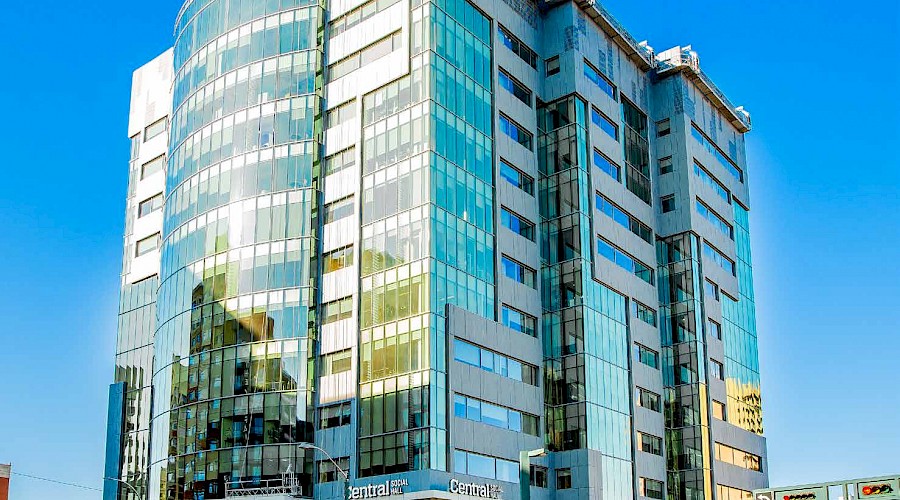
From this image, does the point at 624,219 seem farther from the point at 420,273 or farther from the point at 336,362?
the point at 336,362

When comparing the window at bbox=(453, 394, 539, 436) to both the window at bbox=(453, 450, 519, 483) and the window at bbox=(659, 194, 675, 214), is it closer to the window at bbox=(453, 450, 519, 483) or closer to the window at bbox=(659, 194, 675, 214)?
the window at bbox=(453, 450, 519, 483)

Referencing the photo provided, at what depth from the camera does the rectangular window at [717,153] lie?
4144 inches

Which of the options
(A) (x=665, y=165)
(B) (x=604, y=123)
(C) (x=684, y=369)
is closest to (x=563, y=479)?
(C) (x=684, y=369)

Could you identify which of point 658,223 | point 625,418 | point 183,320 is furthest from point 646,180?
point 183,320

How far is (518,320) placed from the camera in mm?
82250

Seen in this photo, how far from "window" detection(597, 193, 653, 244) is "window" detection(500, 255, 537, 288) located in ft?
Result: 31.1

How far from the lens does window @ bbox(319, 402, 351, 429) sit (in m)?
76.1

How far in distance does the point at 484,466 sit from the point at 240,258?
909 inches

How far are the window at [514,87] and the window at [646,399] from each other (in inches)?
951

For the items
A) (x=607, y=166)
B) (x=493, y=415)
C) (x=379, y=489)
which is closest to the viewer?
(x=379, y=489)

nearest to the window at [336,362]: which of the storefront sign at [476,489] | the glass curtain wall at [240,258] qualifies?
the glass curtain wall at [240,258]

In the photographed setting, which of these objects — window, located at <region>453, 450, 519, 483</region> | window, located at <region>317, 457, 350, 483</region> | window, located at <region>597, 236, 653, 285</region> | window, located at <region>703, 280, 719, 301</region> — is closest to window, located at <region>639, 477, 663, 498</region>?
window, located at <region>453, 450, 519, 483</region>

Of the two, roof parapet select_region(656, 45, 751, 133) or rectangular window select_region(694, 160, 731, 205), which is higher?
roof parapet select_region(656, 45, 751, 133)

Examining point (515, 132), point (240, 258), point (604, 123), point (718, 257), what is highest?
point (604, 123)
